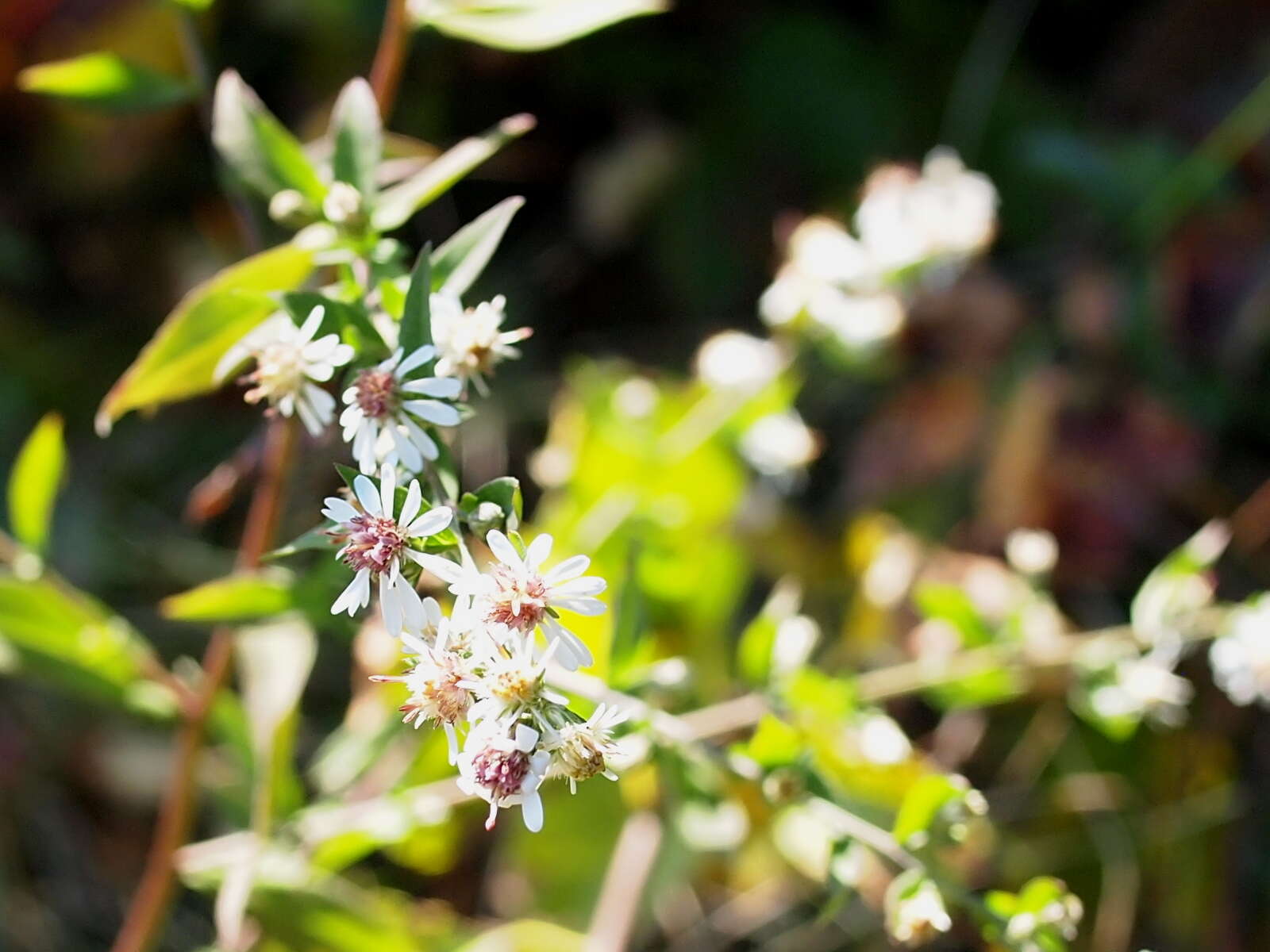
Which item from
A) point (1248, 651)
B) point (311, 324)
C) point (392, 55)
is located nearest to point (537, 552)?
point (311, 324)

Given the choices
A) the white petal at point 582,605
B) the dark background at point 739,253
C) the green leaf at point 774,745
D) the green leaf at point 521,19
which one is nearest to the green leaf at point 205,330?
the green leaf at point 521,19

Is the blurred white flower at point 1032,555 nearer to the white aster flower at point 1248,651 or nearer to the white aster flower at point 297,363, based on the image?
the white aster flower at point 1248,651

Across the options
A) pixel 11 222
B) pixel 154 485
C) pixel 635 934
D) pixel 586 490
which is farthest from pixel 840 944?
pixel 11 222

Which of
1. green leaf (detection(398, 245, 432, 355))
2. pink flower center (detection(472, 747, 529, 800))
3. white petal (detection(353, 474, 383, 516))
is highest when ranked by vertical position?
green leaf (detection(398, 245, 432, 355))

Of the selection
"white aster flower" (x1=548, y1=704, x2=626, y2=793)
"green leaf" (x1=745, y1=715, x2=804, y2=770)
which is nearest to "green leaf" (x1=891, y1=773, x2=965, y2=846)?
"green leaf" (x1=745, y1=715, x2=804, y2=770)

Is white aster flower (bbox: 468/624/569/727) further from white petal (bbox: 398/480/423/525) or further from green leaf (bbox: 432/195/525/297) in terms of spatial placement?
green leaf (bbox: 432/195/525/297)
